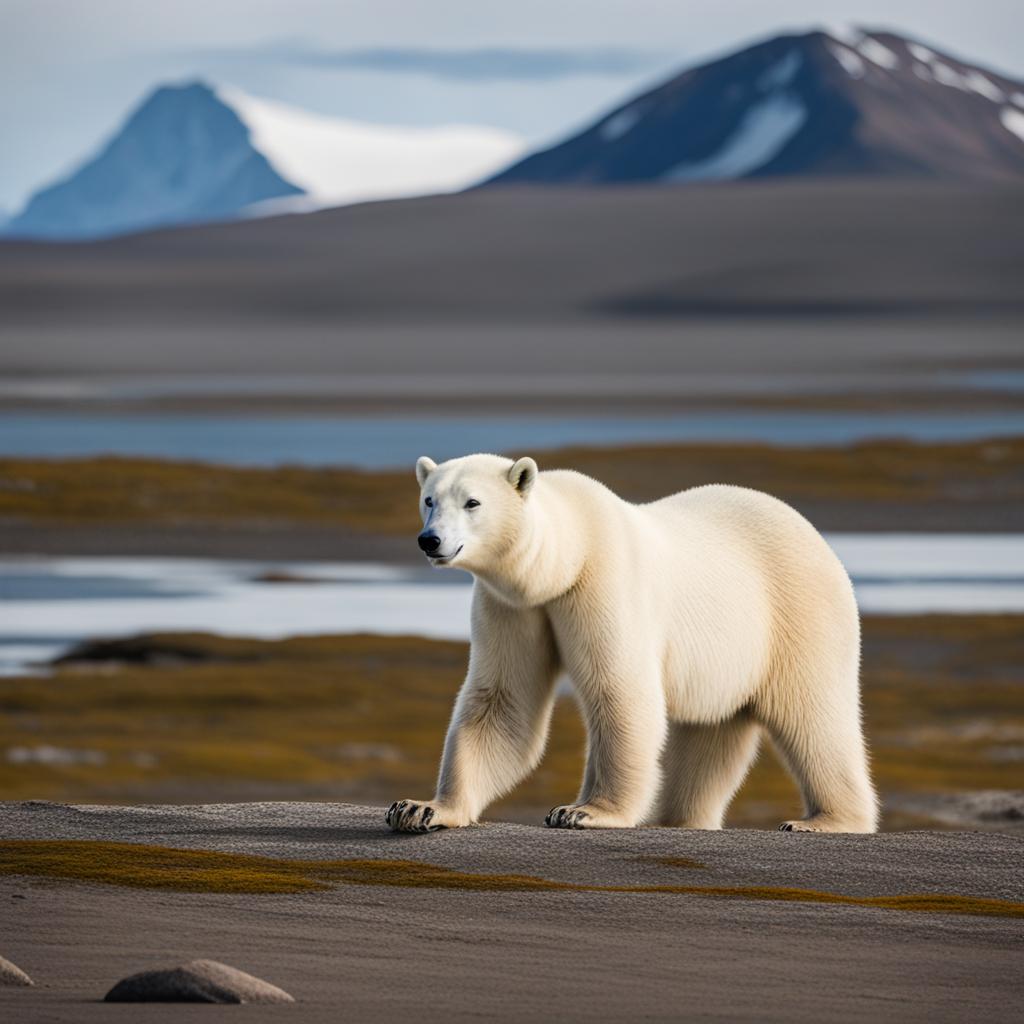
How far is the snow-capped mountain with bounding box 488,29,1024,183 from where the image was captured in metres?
167

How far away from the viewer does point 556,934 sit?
557cm

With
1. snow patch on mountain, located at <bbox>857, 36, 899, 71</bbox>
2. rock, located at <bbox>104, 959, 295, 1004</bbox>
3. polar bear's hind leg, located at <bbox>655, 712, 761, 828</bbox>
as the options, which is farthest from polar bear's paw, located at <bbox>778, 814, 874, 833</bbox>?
snow patch on mountain, located at <bbox>857, 36, 899, 71</bbox>

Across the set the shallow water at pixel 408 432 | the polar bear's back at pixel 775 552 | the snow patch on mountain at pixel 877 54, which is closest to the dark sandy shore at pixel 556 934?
the polar bear's back at pixel 775 552

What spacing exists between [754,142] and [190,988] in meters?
179

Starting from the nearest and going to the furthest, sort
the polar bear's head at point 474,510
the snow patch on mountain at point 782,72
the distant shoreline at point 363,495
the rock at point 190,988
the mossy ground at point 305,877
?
1. the rock at point 190,988
2. the mossy ground at point 305,877
3. the polar bear's head at point 474,510
4. the distant shoreline at point 363,495
5. the snow patch on mountain at point 782,72

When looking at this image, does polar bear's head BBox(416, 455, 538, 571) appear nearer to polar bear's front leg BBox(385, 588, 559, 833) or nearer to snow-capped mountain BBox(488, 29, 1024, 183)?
polar bear's front leg BBox(385, 588, 559, 833)

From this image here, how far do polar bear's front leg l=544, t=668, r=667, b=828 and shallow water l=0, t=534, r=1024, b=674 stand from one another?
45.1ft

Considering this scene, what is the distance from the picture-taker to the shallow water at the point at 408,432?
47094mm

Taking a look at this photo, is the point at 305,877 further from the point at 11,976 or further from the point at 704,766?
the point at 704,766

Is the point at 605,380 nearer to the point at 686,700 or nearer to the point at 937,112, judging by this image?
the point at 686,700

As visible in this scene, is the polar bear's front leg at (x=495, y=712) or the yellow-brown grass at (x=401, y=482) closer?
the polar bear's front leg at (x=495, y=712)

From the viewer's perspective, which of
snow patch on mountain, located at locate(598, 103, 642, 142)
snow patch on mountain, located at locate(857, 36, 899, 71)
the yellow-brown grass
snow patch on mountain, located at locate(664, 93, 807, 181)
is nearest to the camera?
the yellow-brown grass

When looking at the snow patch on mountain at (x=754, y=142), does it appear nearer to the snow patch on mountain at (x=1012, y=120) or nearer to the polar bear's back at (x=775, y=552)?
the snow patch on mountain at (x=1012, y=120)

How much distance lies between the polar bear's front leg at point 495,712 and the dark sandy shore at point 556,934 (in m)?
0.16
